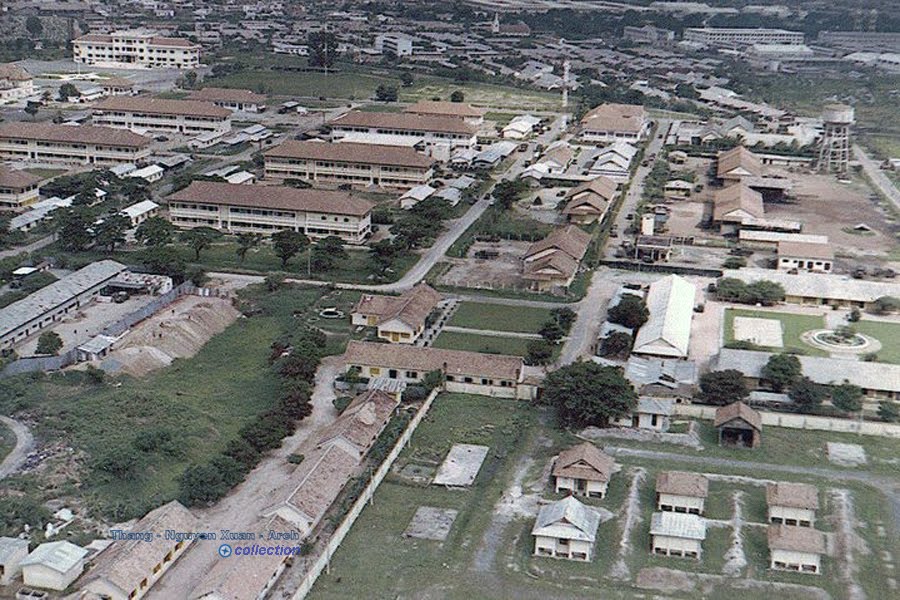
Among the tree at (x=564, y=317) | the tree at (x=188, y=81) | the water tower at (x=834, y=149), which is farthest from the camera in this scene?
the tree at (x=188, y=81)

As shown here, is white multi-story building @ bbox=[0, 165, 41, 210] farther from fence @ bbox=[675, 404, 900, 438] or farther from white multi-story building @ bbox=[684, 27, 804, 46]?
white multi-story building @ bbox=[684, 27, 804, 46]

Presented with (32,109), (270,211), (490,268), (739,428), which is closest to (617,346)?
(739,428)

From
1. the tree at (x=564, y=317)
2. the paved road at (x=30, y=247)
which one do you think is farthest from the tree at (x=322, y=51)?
the tree at (x=564, y=317)

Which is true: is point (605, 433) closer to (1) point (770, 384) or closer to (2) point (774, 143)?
(1) point (770, 384)

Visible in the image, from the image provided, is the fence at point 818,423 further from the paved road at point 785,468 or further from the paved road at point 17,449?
the paved road at point 17,449

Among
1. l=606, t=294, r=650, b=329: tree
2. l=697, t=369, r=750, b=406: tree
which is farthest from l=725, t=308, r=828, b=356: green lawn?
l=697, t=369, r=750, b=406: tree
